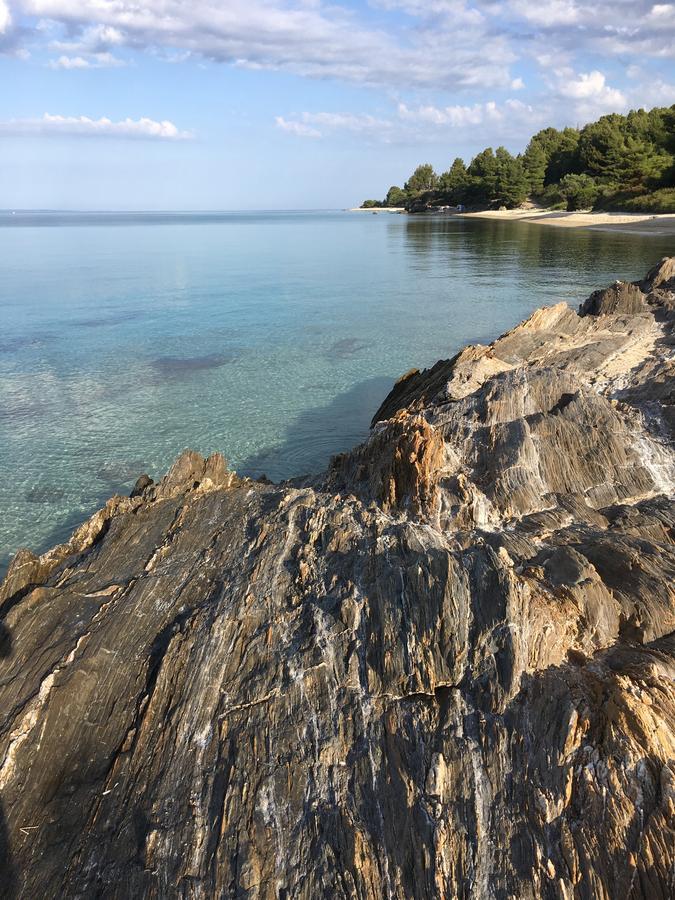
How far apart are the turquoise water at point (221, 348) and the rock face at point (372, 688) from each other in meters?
6.05

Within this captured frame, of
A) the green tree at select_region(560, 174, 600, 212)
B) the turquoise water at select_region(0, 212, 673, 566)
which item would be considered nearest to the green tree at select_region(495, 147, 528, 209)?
the green tree at select_region(560, 174, 600, 212)

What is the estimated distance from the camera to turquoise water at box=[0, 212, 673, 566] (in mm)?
14773

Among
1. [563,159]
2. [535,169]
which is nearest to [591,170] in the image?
[563,159]

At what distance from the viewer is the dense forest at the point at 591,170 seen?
247 ft

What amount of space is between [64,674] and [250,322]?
85.0ft

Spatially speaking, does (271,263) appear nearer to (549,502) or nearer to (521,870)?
(549,502)

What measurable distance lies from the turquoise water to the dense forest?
1133 inches

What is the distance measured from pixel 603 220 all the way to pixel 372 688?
80.5 m

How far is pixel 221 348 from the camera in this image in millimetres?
25234

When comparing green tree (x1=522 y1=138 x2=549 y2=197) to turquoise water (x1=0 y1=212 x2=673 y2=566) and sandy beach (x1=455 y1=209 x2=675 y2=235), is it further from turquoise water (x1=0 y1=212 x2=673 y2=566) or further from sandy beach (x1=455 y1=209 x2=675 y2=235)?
turquoise water (x1=0 y1=212 x2=673 y2=566)

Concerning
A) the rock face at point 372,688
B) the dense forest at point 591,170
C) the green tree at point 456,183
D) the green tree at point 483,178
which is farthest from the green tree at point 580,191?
the rock face at point 372,688

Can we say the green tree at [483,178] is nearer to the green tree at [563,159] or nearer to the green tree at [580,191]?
the green tree at [563,159]

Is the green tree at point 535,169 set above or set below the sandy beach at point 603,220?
above

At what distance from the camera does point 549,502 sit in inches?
298
